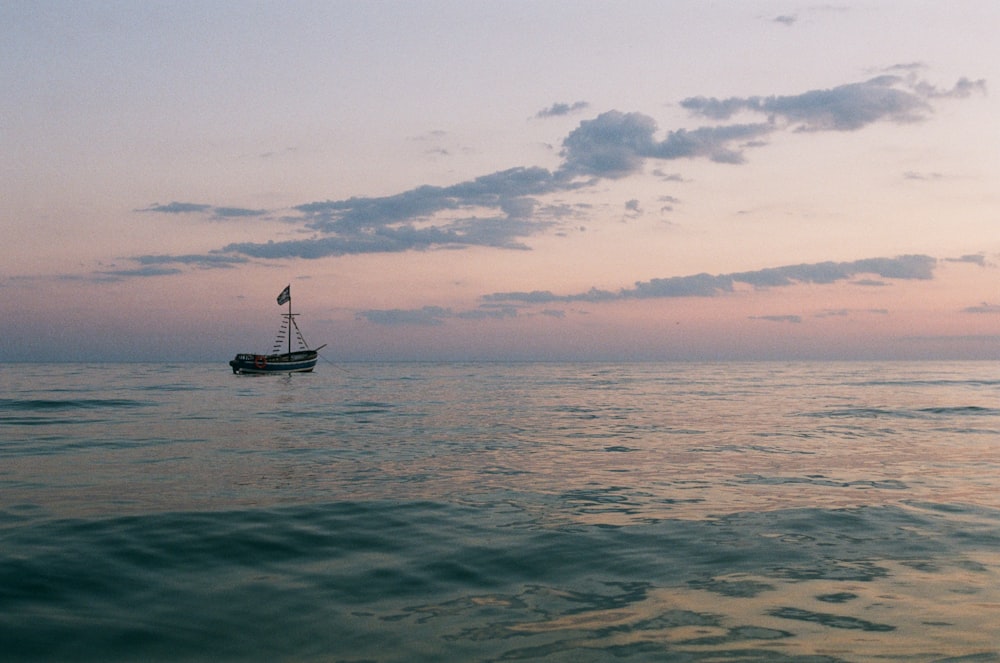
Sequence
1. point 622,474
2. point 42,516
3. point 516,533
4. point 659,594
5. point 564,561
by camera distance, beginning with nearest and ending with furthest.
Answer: point 659,594 < point 564,561 < point 516,533 < point 42,516 < point 622,474

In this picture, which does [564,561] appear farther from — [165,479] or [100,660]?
[165,479]

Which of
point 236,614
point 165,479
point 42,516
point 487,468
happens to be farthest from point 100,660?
point 487,468

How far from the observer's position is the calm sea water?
23.9ft

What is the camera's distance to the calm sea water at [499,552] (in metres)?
7.28

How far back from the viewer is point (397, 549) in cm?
1097

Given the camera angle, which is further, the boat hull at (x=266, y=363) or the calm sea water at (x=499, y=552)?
the boat hull at (x=266, y=363)

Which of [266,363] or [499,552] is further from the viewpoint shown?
[266,363]

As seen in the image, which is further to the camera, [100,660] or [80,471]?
[80,471]

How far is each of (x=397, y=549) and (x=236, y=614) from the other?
3.26m

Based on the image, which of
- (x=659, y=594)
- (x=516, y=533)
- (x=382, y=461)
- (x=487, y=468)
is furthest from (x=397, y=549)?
(x=382, y=461)

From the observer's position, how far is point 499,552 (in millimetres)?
10672

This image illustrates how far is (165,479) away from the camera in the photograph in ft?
56.0

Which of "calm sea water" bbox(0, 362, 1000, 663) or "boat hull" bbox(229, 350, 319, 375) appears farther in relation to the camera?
"boat hull" bbox(229, 350, 319, 375)

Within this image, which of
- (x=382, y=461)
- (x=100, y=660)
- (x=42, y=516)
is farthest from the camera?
(x=382, y=461)
